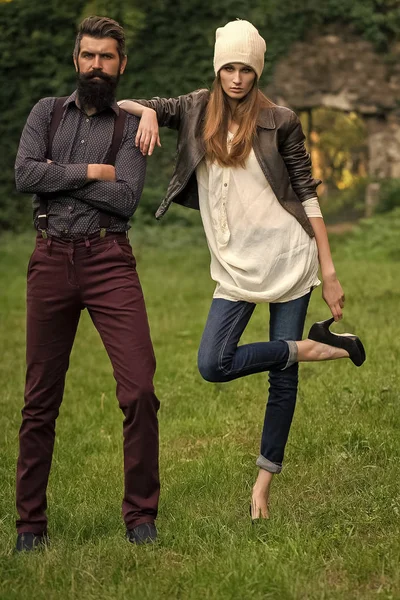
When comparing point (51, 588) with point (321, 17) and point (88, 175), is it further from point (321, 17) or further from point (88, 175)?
point (321, 17)

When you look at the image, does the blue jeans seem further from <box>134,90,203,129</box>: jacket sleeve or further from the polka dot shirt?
<box>134,90,203,129</box>: jacket sleeve

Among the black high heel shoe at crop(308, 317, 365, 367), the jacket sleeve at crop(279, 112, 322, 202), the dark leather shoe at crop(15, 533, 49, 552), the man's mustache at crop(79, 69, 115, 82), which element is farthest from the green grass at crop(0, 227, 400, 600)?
the man's mustache at crop(79, 69, 115, 82)

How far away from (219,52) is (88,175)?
795 mm

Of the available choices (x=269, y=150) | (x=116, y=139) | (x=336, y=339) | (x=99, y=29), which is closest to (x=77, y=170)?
(x=116, y=139)

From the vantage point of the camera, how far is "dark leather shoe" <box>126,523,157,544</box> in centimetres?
436

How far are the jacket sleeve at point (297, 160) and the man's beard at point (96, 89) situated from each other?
77 cm

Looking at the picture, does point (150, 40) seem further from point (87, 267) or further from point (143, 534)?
point (143, 534)

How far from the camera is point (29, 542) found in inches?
174

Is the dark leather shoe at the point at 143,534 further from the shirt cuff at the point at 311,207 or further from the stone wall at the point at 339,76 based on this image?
the stone wall at the point at 339,76

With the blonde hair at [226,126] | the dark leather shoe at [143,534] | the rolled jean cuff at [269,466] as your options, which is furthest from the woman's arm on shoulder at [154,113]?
the dark leather shoe at [143,534]

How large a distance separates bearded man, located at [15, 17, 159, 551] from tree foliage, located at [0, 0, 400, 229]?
43.0 feet

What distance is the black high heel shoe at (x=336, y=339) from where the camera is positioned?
4750 mm

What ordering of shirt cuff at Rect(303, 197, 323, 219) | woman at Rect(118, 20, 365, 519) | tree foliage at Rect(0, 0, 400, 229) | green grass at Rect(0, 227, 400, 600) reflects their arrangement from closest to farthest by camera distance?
green grass at Rect(0, 227, 400, 600) < woman at Rect(118, 20, 365, 519) < shirt cuff at Rect(303, 197, 323, 219) < tree foliage at Rect(0, 0, 400, 229)

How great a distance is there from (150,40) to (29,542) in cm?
1465
